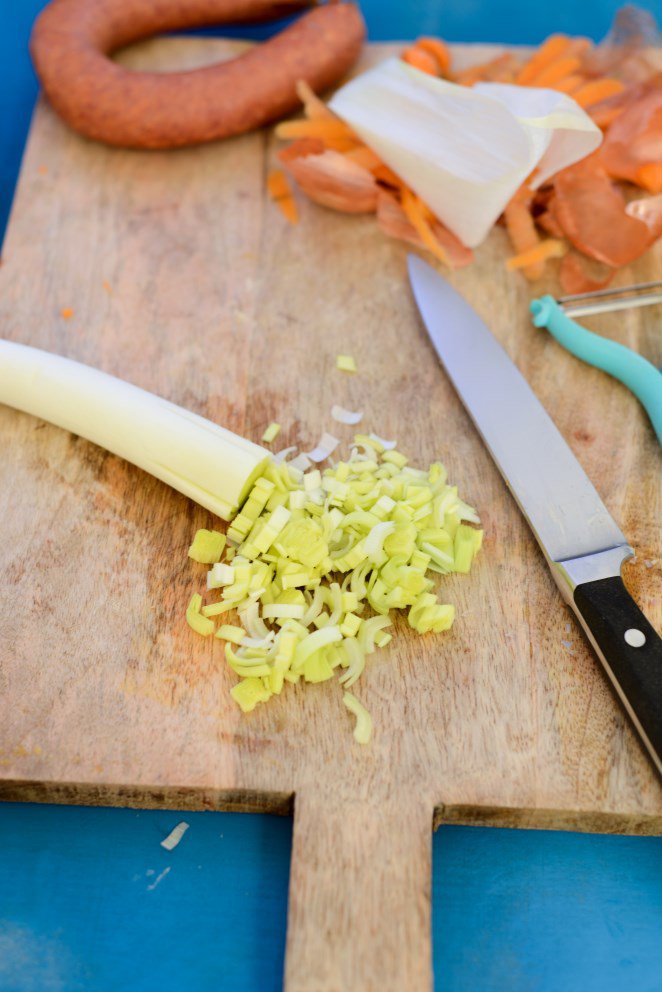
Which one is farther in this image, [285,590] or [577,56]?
[577,56]

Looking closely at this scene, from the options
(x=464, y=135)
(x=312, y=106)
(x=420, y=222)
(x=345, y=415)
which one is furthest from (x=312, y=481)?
(x=312, y=106)

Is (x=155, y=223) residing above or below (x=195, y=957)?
above

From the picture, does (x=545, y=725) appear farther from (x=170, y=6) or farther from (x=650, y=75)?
(x=170, y=6)

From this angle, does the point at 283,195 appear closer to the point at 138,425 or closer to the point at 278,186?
the point at 278,186

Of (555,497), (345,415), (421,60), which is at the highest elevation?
(421,60)

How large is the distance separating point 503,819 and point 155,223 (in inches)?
45.6

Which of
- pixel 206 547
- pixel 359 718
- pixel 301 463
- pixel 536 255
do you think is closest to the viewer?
pixel 359 718

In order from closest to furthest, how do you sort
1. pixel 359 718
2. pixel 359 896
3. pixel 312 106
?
pixel 359 896, pixel 359 718, pixel 312 106

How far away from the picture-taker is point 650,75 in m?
1.73

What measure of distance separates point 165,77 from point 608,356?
3.08ft

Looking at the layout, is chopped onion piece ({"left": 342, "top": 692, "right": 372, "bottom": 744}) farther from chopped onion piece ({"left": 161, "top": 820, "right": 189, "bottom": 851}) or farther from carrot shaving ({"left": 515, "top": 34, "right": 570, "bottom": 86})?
carrot shaving ({"left": 515, "top": 34, "right": 570, "bottom": 86})

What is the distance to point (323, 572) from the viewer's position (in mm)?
1210

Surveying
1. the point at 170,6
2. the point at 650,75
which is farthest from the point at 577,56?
the point at 170,6

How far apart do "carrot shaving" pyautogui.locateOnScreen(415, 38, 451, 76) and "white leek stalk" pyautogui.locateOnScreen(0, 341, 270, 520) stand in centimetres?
96
